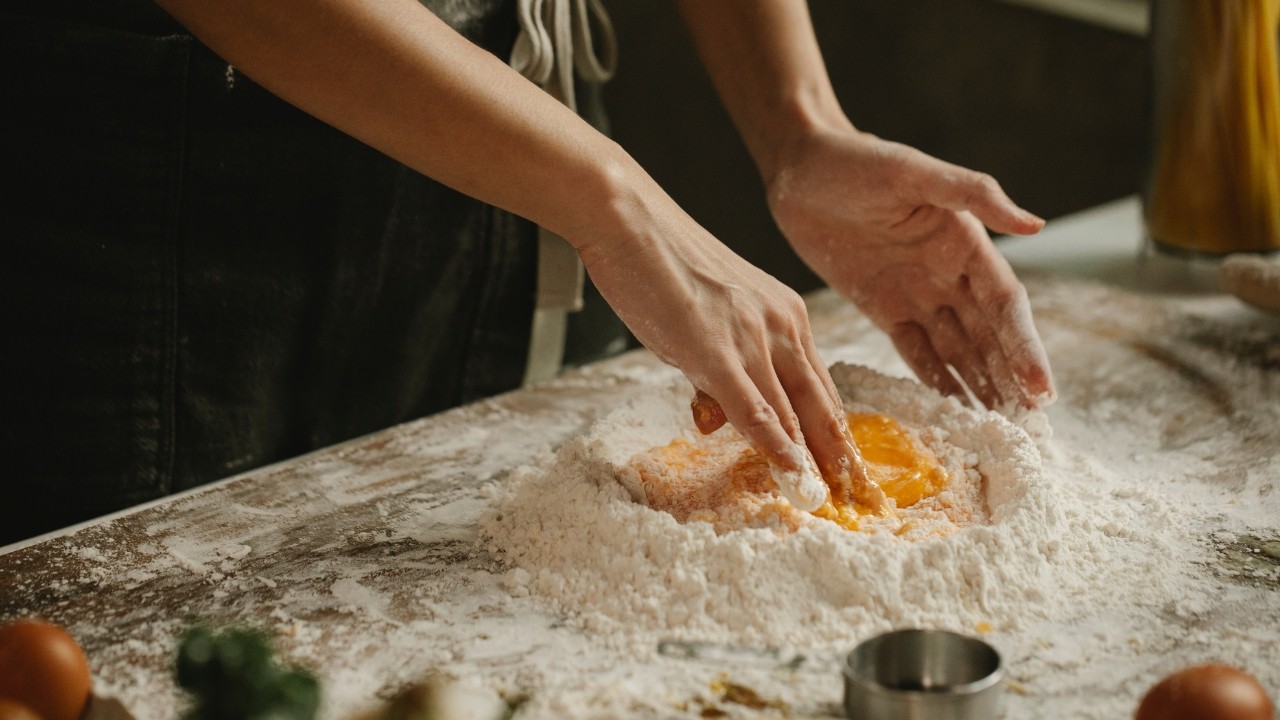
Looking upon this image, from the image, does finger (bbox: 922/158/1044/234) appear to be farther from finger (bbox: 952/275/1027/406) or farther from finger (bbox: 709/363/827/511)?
finger (bbox: 709/363/827/511)

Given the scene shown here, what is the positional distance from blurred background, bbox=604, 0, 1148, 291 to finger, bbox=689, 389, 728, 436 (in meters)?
2.25

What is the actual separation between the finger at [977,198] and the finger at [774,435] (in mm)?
464

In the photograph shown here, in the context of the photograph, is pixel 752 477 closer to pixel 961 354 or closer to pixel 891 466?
pixel 891 466

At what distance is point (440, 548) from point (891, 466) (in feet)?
1.63

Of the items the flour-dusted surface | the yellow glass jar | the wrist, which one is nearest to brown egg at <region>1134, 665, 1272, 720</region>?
the flour-dusted surface

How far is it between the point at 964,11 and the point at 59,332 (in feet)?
10.4

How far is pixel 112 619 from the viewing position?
100cm

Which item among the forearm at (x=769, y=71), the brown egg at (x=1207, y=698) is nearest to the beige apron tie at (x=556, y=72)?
the forearm at (x=769, y=71)

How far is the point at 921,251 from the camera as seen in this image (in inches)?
59.5

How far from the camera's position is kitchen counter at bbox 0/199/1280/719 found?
92cm

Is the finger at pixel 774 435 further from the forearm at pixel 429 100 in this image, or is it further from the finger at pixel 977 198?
the finger at pixel 977 198

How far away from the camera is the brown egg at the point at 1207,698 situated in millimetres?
750

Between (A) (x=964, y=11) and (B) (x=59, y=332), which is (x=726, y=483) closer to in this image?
(B) (x=59, y=332)

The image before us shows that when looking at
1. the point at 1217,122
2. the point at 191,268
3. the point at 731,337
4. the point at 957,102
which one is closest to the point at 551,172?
the point at 731,337
